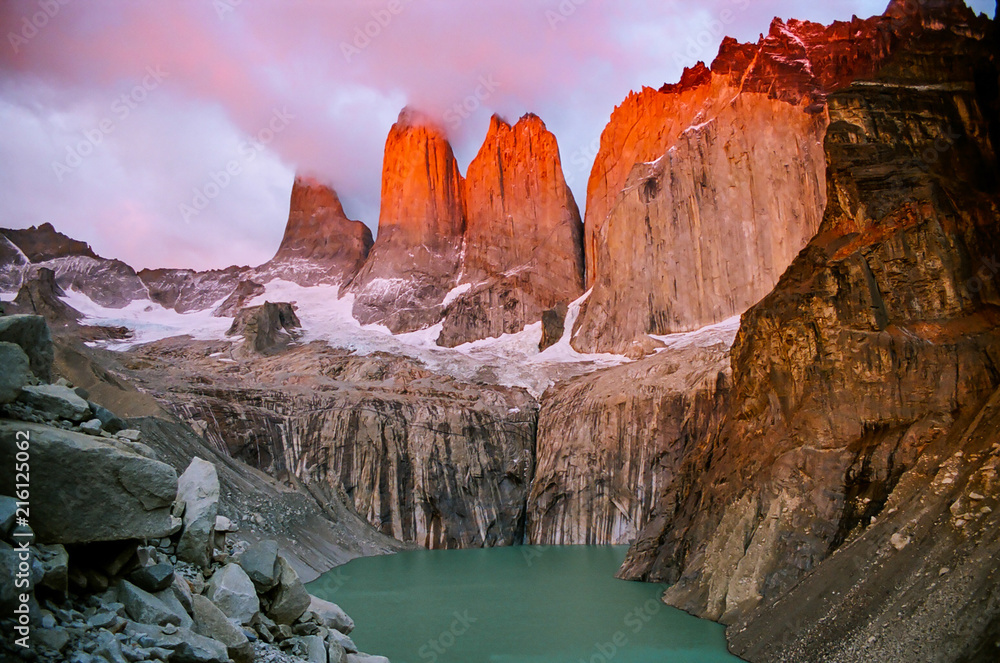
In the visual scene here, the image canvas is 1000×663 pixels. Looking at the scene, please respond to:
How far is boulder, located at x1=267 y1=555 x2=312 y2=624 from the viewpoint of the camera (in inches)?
368

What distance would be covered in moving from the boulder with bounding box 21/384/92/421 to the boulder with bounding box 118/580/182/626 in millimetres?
1944

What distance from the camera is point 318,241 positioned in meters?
102

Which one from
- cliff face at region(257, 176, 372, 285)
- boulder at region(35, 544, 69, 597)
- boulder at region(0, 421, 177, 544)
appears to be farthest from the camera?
cliff face at region(257, 176, 372, 285)

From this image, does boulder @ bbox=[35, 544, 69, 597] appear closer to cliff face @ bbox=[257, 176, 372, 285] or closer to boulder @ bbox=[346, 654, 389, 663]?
boulder @ bbox=[346, 654, 389, 663]

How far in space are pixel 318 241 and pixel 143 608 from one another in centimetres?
9955

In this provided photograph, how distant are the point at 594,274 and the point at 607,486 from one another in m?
34.2

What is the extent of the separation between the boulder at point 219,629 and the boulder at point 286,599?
1.58 m

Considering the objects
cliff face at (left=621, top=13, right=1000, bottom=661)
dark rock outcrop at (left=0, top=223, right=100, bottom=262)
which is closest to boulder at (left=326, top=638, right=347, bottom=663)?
cliff face at (left=621, top=13, right=1000, bottom=661)

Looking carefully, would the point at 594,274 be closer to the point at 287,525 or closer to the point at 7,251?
the point at 287,525

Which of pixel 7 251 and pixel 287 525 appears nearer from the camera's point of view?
pixel 287 525

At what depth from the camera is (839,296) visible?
20.2 m

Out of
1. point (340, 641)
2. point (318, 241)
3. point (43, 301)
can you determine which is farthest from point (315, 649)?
point (318, 241)

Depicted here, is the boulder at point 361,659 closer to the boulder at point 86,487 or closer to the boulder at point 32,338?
the boulder at point 86,487

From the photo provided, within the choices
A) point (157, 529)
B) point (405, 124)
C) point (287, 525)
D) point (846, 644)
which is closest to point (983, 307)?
point (846, 644)
